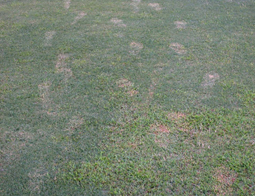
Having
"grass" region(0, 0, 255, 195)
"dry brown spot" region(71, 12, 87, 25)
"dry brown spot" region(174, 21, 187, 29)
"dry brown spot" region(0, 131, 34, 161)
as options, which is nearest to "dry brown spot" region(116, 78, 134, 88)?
"grass" region(0, 0, 255, 195)

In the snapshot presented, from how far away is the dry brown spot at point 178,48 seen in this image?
11.9 ft

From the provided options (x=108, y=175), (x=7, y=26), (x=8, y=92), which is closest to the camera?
(x=108, y=175)

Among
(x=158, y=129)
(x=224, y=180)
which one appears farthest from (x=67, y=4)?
(x=224, y=180)

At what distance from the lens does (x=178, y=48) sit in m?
3.71

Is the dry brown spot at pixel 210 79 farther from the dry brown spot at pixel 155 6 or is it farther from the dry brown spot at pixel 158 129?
the dry brown spot at pixel 155 6

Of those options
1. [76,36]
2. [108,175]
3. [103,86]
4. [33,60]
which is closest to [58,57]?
[33,60]

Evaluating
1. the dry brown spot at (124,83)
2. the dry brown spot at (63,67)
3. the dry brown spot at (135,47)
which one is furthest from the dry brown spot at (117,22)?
the dry brown spot at (124,83)

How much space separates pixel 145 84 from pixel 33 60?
5.21 ft

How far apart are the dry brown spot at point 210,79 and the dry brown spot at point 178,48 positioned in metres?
0.60

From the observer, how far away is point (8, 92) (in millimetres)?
2977

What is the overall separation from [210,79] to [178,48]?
80 cm

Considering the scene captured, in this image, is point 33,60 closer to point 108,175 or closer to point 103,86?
point 103,86

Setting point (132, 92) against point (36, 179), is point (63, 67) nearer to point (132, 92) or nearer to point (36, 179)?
point (132, 92)

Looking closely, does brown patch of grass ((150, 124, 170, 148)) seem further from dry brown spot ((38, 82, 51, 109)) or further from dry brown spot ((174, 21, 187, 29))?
dry brown spot ((174, 21, 187, 29))
